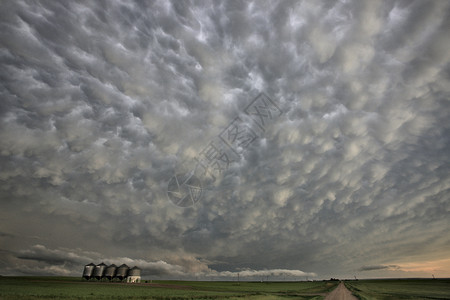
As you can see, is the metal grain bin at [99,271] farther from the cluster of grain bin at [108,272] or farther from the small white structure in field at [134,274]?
the small white structure in field at [134,274]

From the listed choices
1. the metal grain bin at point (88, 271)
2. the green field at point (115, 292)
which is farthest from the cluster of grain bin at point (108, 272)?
the green field at point (115, 292)

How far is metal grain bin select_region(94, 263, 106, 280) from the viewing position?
510 ft

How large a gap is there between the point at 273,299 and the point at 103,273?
5620 inches

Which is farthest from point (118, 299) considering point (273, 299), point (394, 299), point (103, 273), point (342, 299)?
point (103, 273)

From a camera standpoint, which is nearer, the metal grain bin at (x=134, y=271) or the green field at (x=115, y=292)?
the green field at (x=115, y=292)

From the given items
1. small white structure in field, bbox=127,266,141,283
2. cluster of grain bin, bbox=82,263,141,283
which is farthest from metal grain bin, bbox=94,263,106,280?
small white structure in field, bbox=127,266,141,283

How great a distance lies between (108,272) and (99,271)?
613cm

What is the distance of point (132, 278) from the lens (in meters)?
145

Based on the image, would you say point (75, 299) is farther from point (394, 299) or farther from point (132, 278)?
point (132, 278)

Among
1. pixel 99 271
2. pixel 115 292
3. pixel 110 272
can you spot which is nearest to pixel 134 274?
pixel 110 272

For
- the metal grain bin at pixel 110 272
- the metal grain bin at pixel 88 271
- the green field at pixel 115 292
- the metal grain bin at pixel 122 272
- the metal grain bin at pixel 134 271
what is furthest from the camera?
the metal grain bin at pixel 122 272

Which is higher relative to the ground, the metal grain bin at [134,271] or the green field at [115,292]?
the metal grain bin at [134,271]

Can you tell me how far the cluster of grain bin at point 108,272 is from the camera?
155 m

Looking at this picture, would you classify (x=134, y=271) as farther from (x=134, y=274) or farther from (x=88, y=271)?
(x=88, y=271)
